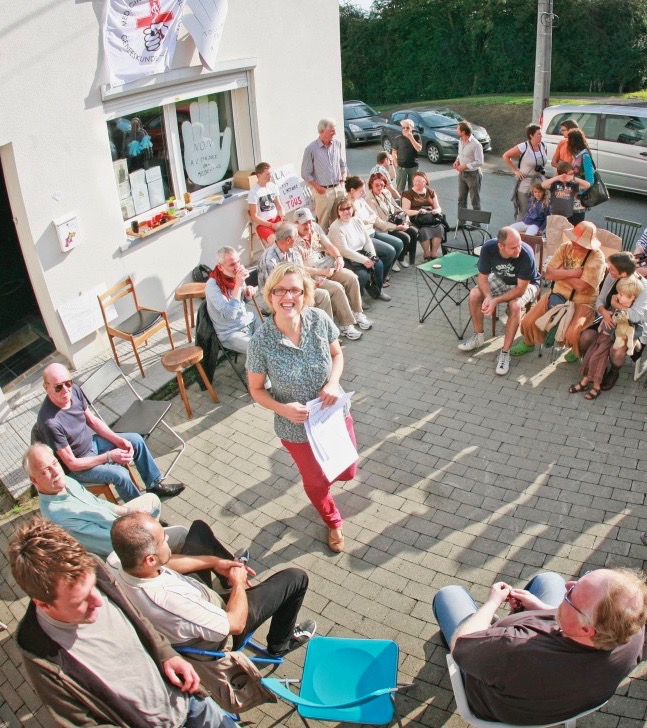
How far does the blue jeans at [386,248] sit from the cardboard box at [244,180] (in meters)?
1.85

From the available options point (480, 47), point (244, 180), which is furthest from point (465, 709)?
point (480, 47)

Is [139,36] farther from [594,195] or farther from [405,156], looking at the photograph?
[594,195]

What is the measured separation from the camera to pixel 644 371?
20.5ft

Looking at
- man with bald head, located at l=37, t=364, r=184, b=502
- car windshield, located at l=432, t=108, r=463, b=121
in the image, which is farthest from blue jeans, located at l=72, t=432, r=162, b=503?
car windshield, located at l=432, t=108, r=463, b=121

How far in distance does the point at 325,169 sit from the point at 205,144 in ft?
5.53

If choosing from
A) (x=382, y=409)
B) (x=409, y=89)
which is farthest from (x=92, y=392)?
(x=409, y=89)

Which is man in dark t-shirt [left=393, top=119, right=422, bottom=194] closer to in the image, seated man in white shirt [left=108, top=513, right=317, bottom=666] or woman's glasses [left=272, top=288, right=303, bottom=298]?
woman's glasses [left=272, top=288, right=303, bottom=298]

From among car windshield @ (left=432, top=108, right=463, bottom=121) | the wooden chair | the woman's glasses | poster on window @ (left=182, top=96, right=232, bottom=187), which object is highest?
poster on window @ (left=182, top=96, right=232, bottom=187)

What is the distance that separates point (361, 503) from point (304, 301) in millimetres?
1758

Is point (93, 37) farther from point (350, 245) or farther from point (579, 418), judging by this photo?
point (579, 418)

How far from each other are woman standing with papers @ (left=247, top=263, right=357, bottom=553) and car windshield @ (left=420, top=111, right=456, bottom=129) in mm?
13263

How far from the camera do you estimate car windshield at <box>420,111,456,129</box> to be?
53.1ft

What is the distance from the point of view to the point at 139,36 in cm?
688

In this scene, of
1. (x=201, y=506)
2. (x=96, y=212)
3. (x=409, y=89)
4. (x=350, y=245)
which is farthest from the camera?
(x=409, y=89)
